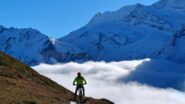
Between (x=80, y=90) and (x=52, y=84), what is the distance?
33399 millimetres

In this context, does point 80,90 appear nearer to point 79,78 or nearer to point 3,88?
point 79,78

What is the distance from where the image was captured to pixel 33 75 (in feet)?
294

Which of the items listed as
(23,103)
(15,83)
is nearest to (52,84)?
(15,83)

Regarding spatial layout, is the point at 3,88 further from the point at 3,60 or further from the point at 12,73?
the point at 3,60

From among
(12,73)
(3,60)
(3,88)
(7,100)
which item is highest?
(3,60)

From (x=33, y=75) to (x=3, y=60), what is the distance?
17.0 feet

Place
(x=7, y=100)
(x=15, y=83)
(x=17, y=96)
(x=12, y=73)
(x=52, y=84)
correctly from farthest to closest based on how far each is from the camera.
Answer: (x=52, y=84), (x=12, y=73), (x=15, y=83), (x=17, y=96), (x=7, y=100)

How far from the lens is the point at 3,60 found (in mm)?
90500

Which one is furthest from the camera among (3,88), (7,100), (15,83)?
(15,83)

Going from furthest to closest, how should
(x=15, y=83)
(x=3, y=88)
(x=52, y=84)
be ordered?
(x=52, y=84) → (x=15, y=83) → (x=3, y=88)

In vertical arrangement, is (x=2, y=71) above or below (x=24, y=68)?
below

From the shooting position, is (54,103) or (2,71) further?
(2,71)

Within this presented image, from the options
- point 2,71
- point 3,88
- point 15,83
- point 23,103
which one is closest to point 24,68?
point 2,71

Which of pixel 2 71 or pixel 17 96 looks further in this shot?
pixel 2 71
